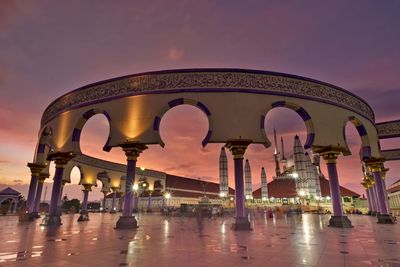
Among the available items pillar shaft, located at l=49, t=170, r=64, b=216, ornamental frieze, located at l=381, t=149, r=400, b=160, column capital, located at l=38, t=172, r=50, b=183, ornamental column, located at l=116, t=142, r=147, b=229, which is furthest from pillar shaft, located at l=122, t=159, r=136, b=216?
ornamental frieze, located at l=381, t=149, r=400, b=160

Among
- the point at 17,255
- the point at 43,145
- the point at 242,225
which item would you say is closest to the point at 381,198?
the point at 242,225

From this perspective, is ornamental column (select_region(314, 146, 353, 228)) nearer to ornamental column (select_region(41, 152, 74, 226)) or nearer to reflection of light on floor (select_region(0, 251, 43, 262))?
reflection of light on floor (select_region(0, 251, 43, 262))

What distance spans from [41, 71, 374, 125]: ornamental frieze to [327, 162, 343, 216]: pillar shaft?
3.27 m

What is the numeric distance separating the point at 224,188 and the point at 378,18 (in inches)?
1404

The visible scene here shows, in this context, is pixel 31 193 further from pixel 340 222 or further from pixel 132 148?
pixel 340 222

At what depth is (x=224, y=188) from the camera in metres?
42.2

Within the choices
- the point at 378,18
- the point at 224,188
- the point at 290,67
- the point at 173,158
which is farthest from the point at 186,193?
the point at 378,18

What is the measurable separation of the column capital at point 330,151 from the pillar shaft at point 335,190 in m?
0.22

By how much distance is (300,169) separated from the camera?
4634cm

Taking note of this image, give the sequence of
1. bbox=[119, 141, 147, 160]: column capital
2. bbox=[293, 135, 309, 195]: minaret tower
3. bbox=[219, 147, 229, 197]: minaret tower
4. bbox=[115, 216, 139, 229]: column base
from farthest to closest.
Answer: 1. bbox=[293, 135, 309, 195]: minaret tower
2. bbox=[219, 147, 229, 197]: minaret tower
3. bbox=[119, 141, 147, 160]: column capital
4. bbox=[115, 216, 139, 229]: column base

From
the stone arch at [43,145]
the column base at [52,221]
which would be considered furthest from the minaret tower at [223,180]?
the column base at [52,221]

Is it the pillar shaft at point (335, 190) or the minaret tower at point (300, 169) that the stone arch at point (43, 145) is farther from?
the minaret tower at point (300, 169)

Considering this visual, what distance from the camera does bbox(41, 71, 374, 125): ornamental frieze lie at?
10.4 metres

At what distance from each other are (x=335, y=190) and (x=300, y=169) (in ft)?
127
